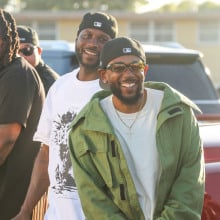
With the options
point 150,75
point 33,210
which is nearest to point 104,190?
point 33,210

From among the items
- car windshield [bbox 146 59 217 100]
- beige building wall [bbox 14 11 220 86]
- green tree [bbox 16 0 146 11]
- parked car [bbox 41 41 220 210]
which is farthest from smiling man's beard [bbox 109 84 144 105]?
green tree [bbox 16 0 146 11]

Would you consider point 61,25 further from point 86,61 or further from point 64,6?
point 86,61

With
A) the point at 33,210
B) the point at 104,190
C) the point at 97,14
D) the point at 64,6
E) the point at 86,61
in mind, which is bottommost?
the point at 33,210

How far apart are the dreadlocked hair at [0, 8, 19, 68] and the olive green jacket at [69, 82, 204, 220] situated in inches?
41.0

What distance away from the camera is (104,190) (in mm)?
3336

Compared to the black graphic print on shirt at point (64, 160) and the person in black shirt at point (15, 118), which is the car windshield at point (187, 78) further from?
the black graphic print on shirt at point (64, 160)

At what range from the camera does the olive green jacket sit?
10.6 feet

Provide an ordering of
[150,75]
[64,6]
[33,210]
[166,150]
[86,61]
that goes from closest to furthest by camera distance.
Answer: [166,150], [86,61], [33,210], [150,75], [64,6]

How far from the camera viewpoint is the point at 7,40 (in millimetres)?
4250

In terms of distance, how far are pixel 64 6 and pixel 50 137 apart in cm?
4164

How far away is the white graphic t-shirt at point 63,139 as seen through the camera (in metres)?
3.88

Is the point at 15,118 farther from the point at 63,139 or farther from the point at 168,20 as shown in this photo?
the point at 168,20

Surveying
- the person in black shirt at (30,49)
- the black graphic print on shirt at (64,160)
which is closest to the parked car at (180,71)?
the person in black shirt at (30,49)

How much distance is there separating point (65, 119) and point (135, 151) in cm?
75
